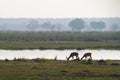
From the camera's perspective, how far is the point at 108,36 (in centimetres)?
8100

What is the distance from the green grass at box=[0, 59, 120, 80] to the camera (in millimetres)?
22828

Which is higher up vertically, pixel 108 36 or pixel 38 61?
pixel 108 36

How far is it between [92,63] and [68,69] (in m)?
3.87

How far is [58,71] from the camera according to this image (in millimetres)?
24734

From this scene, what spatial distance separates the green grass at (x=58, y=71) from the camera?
22.8m

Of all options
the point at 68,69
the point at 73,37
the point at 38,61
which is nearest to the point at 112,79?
the point at 68,69

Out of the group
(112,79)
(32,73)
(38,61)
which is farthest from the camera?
(38,61)

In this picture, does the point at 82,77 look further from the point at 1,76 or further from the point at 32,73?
the point at 1,76

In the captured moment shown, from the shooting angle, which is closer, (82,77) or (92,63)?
(82,77)

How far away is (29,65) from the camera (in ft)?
90.5

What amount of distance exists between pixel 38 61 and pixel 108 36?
51.9m

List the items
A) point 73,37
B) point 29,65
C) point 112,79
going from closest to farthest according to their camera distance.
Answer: point 112,79 < point 29,65 < point 73,37

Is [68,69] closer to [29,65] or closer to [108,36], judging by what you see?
[29,65]

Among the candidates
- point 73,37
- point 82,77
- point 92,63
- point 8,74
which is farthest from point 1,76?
point 73,37
